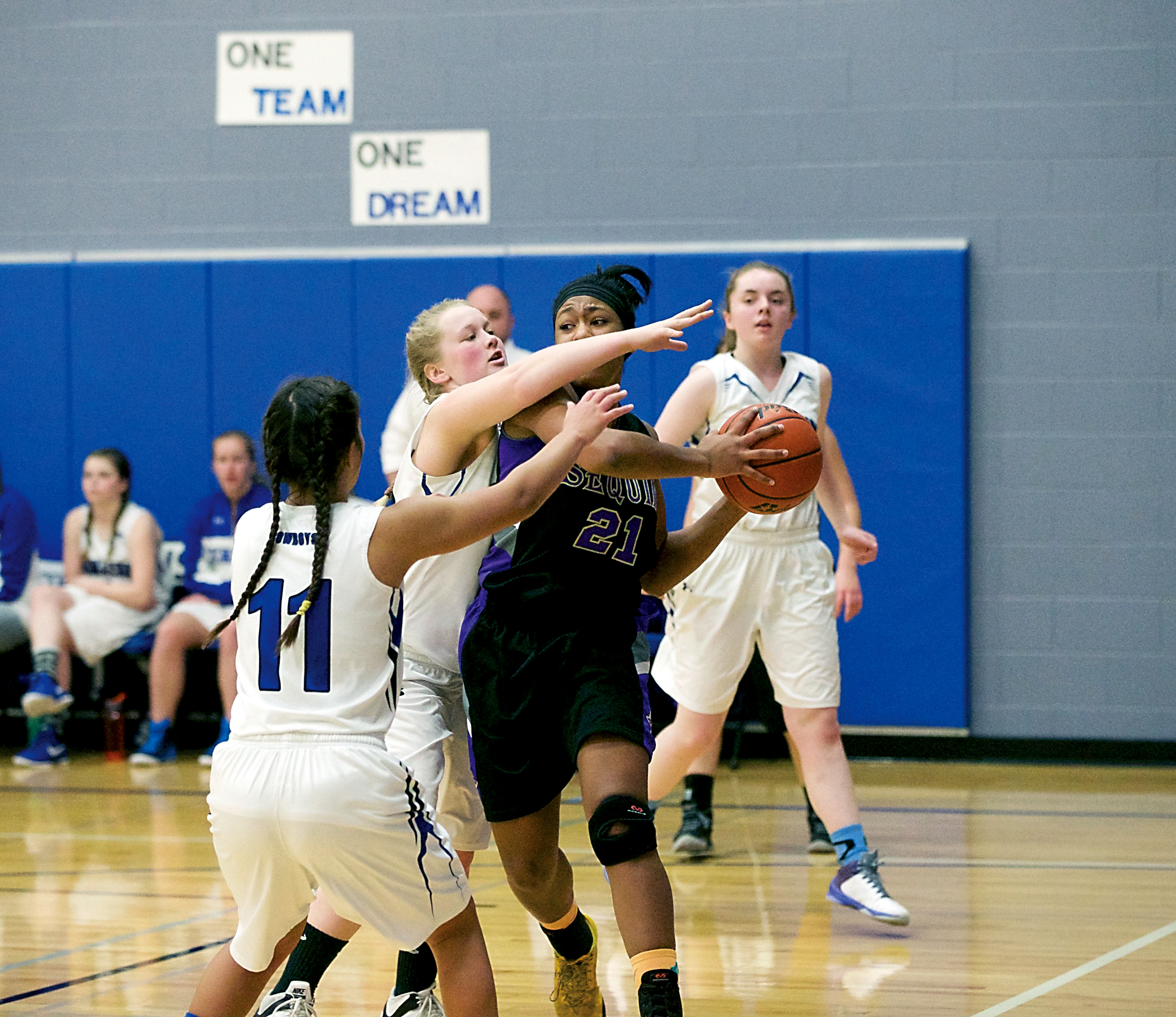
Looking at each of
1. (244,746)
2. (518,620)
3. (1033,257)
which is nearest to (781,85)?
(1033,257)

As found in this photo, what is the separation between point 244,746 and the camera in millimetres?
2412

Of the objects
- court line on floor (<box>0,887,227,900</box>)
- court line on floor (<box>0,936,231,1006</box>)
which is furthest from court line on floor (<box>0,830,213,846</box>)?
court line on floor (<box>0,936,231,1006</box>)

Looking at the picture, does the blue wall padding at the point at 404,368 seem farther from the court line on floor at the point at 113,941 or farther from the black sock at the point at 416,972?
the black sock at the point at 416,972

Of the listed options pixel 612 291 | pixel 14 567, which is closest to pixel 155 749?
pixel 14 567

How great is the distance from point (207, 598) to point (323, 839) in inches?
190

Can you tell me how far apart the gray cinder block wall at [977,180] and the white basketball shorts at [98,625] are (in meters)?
2.01

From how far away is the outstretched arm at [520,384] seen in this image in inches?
103

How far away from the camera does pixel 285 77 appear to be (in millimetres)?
7344

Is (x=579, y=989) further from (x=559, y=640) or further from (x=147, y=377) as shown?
(x=147, y=377)

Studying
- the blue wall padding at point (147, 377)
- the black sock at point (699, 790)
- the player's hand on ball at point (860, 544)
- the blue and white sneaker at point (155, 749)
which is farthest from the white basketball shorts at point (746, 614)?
the blue wall padding at point (147, 377)

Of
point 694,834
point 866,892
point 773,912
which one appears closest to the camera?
point 866,892

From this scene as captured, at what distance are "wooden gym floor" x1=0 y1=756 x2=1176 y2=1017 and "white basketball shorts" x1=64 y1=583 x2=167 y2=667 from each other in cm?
84

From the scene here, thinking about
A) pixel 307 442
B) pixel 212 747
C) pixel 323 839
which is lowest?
pixel 212 747

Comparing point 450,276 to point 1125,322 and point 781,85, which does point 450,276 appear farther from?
point 1125,322
